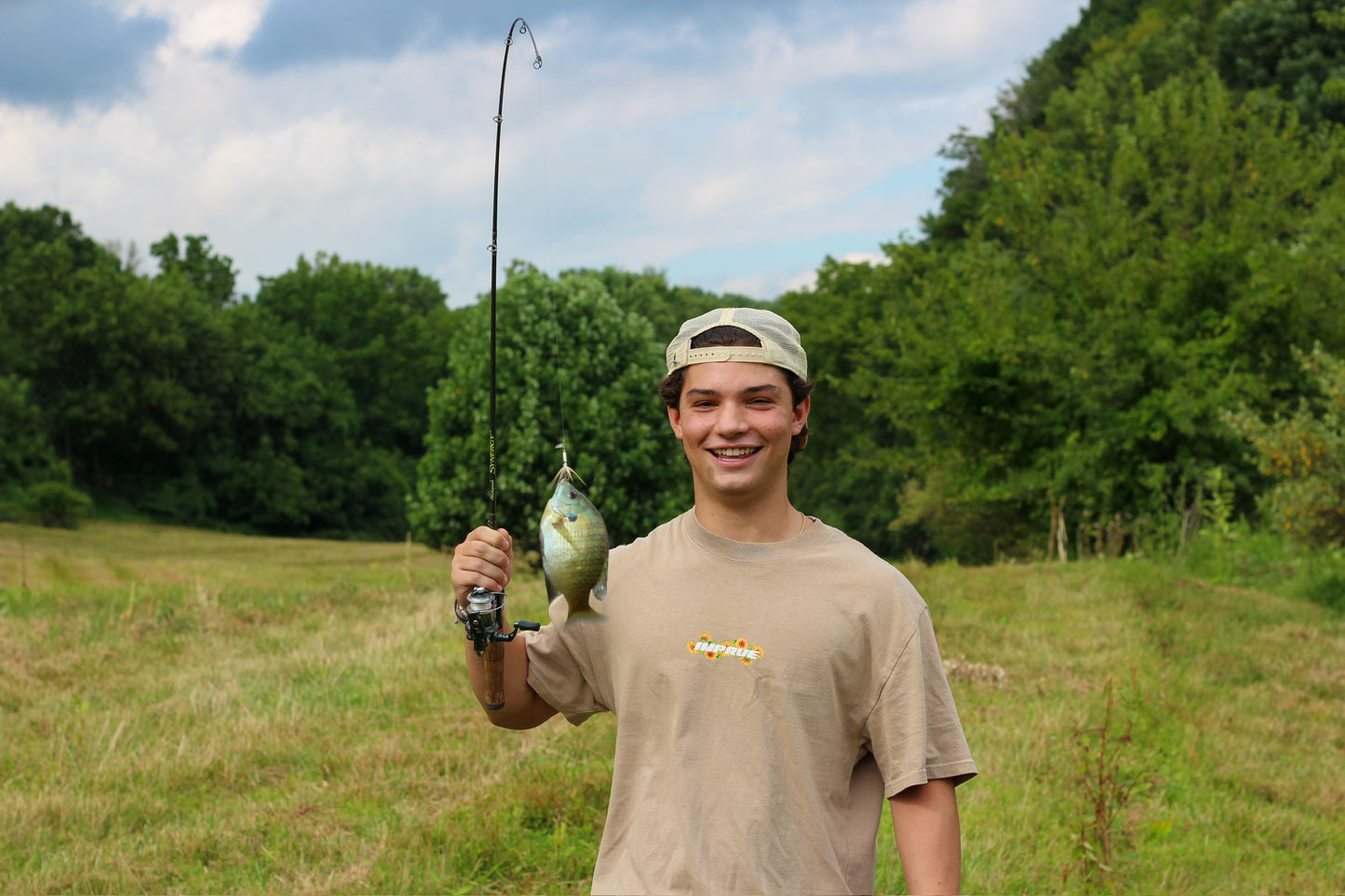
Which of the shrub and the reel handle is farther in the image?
the shrub

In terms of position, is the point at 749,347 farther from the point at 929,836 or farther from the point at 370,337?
the point at 370,337

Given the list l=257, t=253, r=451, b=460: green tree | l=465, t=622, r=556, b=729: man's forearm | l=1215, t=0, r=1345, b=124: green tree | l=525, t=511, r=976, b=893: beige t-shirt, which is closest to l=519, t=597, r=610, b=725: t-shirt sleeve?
l=465, t=622, r=556, b=729: man's forearm

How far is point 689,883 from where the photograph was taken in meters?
2.17

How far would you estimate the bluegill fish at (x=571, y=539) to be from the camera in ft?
7.19

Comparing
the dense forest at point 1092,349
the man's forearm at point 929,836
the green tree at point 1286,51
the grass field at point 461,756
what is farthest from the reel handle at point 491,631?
the green tree at point 1286,51

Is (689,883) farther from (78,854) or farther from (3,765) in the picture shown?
(3,765)

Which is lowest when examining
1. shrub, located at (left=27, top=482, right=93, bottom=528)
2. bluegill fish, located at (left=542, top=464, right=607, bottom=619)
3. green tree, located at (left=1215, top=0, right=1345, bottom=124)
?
shrub, located at (left=27, top=482, right=93, bottom=528)

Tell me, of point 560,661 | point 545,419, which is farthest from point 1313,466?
point 560,661

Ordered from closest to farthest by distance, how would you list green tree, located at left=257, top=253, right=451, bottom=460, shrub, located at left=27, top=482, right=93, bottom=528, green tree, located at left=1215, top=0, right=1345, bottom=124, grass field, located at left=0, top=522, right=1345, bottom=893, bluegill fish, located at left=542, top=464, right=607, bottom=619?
bluegill fish, located at left=542, top=464, right=607, bottom=619 < grass field, located at left=0, top=522, right=1345, bottom=893 < green tree, located at left=1215, top=0, right=1345, bottom=124 < shrub, located at left=27, top=482, right=93, bottom=528 < green tree, located at left=257, top=253, right=451, bottom=460

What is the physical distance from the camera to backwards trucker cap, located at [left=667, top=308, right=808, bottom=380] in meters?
2.42

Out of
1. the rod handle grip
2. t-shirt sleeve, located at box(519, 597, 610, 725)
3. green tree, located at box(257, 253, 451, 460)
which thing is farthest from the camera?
green tree, located at box(257, 253, 451, 460)

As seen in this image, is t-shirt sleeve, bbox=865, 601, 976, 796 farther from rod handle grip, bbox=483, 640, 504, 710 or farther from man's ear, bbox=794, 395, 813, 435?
rod handle grip, bbox=483, 640, 504, 710

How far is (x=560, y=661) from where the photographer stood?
102 inches

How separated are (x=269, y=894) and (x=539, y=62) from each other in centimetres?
379
